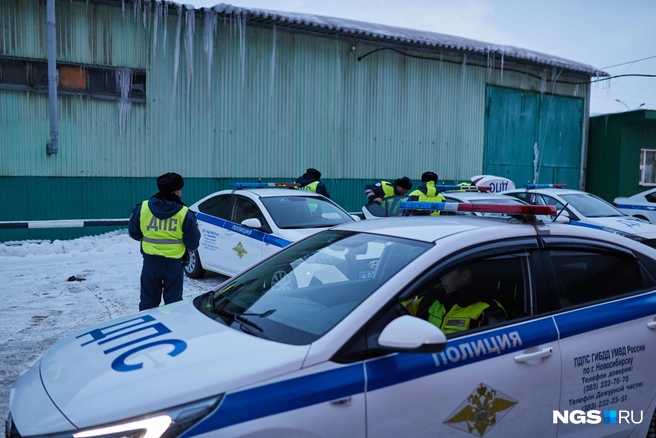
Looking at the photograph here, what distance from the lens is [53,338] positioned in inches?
240

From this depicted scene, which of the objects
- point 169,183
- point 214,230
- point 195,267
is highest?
point 169,183

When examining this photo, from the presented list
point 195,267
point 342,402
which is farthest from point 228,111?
point 342,402

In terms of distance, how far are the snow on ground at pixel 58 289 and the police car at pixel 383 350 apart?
6.00ft

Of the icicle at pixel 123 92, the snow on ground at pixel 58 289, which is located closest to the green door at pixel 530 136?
the icicle at pixel 123 92

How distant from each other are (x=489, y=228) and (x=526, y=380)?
0.81 meters

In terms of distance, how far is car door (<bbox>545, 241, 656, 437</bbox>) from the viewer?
3.07m

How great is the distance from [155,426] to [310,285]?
4.47 ft

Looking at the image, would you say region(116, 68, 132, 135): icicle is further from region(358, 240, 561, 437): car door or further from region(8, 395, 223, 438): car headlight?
region(8, 395, 223, 438): car headlight

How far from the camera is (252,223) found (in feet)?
25.6

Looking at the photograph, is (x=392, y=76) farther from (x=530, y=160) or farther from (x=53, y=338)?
(x=53, y=338)

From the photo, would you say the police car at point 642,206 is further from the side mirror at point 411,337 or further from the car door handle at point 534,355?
the side mirror at point 411,337

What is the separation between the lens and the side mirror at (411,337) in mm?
2465

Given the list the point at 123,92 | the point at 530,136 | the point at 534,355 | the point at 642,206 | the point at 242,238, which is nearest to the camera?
the point at 534,355

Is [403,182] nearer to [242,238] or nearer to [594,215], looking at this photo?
[594,215]
